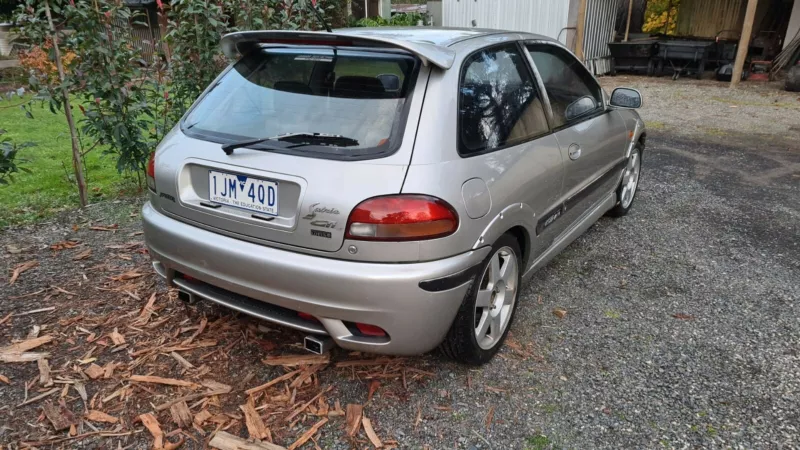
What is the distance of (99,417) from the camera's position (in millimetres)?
2422

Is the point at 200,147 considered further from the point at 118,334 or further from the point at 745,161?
the point at 745,161

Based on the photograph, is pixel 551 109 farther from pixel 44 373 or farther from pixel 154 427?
pixel 44 373

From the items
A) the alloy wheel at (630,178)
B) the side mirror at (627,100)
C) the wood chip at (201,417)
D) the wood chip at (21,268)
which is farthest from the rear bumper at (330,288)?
the alloy wheel at (630,178)

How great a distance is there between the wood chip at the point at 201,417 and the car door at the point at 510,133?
158 cm

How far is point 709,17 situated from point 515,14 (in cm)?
662

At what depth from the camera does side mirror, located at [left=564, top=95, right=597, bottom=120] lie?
3.41 m

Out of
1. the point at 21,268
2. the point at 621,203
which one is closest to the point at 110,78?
the point at 21,268

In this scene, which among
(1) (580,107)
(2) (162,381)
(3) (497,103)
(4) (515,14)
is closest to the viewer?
(2) (162,381)

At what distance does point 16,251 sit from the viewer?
4078 millimetres

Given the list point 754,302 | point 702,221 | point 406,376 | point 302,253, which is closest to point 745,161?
point 702,221

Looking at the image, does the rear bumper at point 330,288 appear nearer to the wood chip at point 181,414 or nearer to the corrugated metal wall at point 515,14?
the wood chip at point 181,414

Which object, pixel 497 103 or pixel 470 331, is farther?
pixel 497 103

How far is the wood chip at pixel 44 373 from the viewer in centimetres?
263

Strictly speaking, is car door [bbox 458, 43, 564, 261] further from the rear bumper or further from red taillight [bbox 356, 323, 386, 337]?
red taillight [bbox 356, 323, 386, 337]
